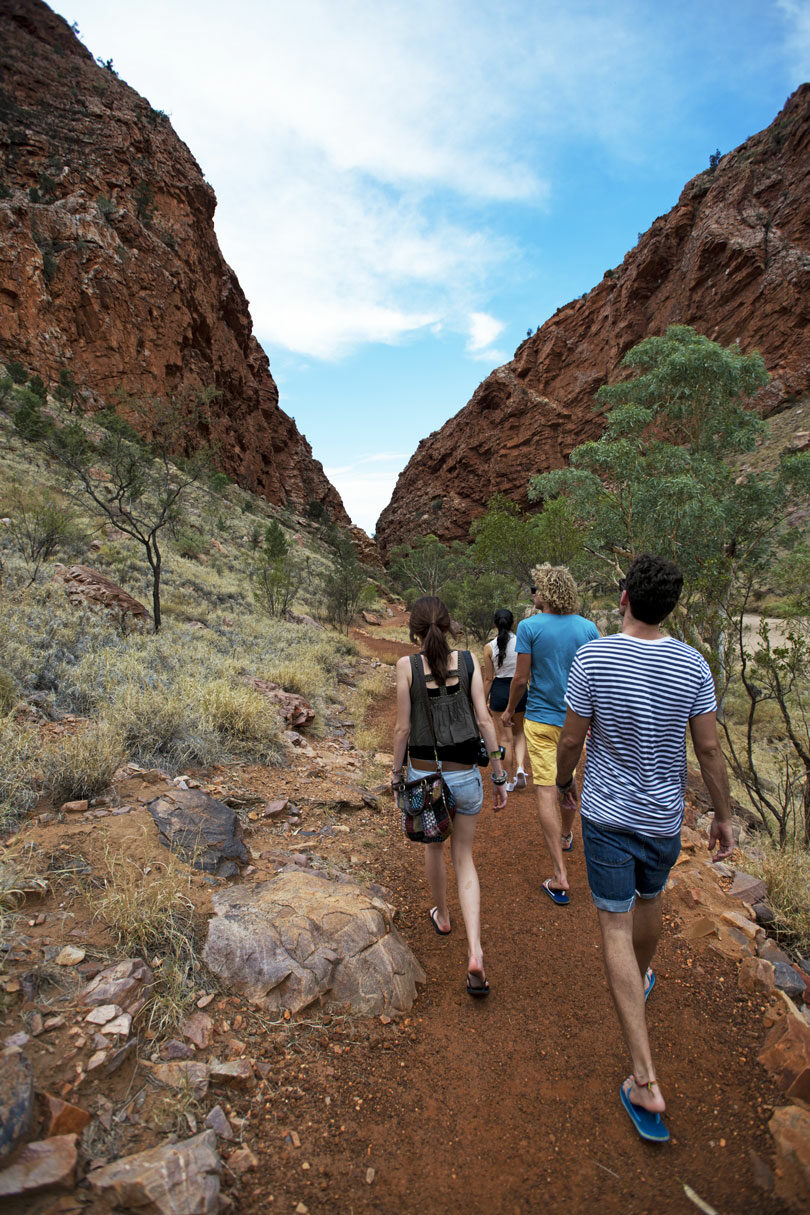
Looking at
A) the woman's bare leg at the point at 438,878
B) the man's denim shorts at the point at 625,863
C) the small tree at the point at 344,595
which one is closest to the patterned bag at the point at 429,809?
the woman's bare leg at the point at 438,878

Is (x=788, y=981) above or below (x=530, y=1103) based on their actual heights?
above

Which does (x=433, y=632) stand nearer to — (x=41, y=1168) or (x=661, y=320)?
(x=41, y=1168)

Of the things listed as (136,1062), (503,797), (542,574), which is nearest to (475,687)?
(503,797)

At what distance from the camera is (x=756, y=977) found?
2.66m

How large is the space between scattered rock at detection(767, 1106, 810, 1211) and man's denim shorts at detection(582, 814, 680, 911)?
31.7 inches

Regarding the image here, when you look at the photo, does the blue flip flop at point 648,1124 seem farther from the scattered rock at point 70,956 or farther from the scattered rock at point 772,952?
the scattered rock at point 70,956

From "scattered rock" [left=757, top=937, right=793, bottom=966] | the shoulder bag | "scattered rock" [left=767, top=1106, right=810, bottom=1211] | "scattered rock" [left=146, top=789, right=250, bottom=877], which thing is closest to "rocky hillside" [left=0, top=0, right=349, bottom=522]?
"scattered rock" [left=146, top=789, right=250, bottom=877]

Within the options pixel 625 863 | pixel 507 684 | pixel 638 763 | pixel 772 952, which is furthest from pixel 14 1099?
pixel 507 684

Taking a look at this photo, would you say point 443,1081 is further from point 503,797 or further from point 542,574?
point 542,574

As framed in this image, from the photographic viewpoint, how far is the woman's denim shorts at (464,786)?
2621 mm

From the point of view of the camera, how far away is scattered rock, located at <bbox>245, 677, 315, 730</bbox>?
645cm

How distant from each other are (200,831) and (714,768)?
285cm

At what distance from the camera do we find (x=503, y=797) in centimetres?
297

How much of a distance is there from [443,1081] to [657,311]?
51.4 metres
